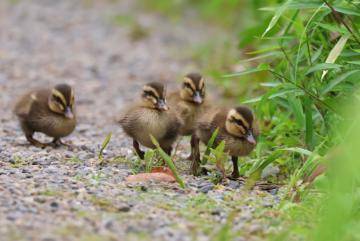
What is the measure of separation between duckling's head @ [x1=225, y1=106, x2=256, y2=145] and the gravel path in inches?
19.3

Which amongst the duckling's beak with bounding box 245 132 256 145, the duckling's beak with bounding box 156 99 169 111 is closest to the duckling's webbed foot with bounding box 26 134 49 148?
the duckling's beak with bounding box 156 99 169 111

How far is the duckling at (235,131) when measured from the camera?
20.0 feet

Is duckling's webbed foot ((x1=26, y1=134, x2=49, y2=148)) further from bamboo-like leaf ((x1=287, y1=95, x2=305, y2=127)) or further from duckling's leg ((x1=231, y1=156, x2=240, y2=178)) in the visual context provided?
bamboo-like leaf ((x1=287, y1=95, x2=305, y2=127))

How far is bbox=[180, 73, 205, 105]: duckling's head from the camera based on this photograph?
24.2 ft

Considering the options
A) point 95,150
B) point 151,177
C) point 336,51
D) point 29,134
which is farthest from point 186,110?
point 336,51

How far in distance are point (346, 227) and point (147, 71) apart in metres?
7.72

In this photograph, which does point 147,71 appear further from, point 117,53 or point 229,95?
point 229,95

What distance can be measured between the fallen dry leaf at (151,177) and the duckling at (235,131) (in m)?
0.50

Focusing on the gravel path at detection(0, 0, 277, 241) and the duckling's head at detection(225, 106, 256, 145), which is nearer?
the gravel path at detection(0, 0, 277, 241)

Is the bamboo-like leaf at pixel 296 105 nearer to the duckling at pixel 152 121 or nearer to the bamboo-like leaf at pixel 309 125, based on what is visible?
the bamboo-like leaf at pixel 309 125

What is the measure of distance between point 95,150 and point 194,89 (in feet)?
3.28

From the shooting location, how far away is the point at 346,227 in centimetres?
435

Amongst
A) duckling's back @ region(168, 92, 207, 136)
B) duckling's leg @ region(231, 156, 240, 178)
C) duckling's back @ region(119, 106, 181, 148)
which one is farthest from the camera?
duckling's back @ region(168, 92, 207, 136)

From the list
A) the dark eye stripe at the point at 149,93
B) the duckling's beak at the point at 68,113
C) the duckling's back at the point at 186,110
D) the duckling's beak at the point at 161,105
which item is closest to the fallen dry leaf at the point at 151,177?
the duckling's beak at the point at 161,105
